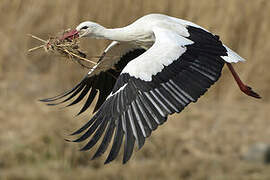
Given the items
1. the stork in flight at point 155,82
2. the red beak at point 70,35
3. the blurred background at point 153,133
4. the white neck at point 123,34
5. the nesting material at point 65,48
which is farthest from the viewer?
the blurred background at point 153,133

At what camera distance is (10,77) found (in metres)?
→ 11.4

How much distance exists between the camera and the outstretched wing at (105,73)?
303 inches

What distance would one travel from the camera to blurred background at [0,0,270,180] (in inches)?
419

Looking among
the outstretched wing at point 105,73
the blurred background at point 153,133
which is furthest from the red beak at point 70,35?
the blurred background at point 153,133

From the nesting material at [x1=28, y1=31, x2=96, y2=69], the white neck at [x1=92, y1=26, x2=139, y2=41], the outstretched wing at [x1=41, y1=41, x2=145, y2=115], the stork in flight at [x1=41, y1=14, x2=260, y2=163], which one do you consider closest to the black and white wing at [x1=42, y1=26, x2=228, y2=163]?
the stork in flight at [x1=41, y1=14, x2=260, y2=163]

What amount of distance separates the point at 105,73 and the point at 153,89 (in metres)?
1.46

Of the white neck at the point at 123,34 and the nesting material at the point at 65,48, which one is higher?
the white neck at the point at 123,34

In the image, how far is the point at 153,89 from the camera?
648 cm

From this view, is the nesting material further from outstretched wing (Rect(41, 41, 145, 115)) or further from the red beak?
outstretched wing (Rect(41, 41, 145, 115))

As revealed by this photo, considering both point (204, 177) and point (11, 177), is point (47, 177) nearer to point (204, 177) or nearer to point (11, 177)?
point (11, 177)

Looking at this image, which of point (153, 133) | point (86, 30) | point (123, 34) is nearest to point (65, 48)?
point (86, 30)

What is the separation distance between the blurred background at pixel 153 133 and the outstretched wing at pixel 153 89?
154 inches

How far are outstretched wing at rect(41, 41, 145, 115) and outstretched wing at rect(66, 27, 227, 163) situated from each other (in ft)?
2.97

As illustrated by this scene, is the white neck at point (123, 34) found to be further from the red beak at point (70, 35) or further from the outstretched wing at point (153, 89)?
the outstretched wing at point (153, 89)
